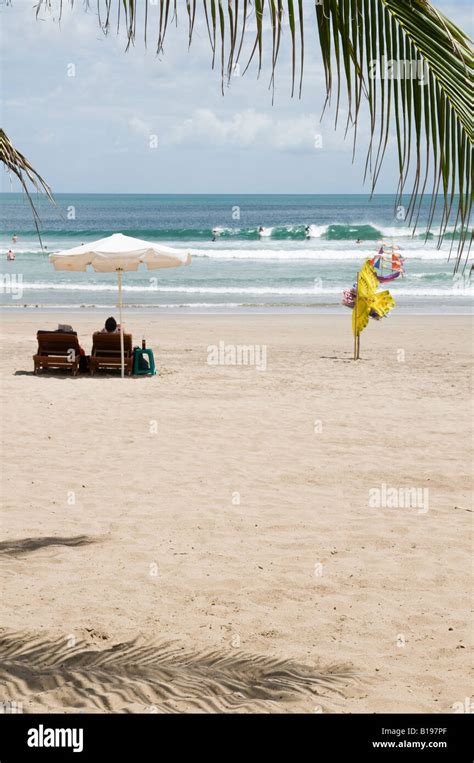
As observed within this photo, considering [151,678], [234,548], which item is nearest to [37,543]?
[234,548]

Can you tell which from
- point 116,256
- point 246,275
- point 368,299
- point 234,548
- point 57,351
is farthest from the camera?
point 246,275

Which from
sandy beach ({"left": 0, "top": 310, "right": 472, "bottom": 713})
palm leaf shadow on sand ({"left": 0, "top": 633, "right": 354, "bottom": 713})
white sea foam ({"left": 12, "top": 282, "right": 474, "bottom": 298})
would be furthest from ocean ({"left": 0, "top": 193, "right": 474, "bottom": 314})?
palm leaf shadow on sand ({"left": 0, "top": 633, "right": 354, "bottom": 713})

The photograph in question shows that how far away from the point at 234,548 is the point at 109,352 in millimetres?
7558

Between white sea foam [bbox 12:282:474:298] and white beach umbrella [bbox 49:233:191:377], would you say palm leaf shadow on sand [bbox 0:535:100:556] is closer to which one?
white beach umbrella [bbox 49:233:191:377]

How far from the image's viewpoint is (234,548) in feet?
Result: 18.8

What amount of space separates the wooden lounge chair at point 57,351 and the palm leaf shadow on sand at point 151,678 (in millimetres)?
8486

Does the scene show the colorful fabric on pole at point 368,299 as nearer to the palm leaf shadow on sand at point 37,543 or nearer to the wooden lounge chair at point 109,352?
the wooden lounge chair at point 109,352

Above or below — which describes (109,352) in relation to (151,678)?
above

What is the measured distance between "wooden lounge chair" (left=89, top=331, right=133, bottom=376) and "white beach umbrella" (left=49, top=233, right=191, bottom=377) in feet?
0.77

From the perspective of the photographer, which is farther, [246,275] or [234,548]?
[246,275]

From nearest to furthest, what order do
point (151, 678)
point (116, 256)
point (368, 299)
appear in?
1. point (151, 678)
2. point (116, 256)
3. point (368, 299)

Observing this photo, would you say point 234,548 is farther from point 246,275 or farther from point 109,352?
point 246,275

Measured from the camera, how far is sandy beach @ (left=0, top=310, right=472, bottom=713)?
3969 mm
